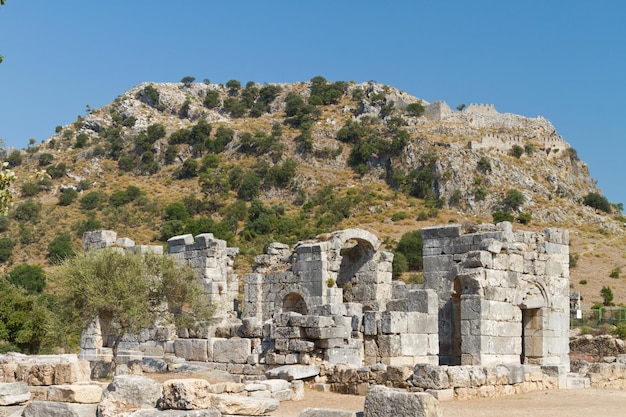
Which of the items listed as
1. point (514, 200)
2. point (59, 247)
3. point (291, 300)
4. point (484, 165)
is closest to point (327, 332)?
point (291, 300)

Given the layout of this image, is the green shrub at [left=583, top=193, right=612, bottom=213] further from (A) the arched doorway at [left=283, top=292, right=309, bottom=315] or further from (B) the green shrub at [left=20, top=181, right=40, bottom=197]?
(A) the arched doorway at [left=283, top=292, right=309, bottom=315]

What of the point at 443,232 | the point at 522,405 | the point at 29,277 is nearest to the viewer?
the point at 522,405

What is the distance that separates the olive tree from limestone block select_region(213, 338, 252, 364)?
284 cm

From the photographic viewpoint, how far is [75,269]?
1870 centimetres

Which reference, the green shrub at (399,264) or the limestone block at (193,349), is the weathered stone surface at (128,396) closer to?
the limestone block at (193,349)

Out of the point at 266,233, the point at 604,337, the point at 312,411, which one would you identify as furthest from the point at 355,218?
the point at 312,411

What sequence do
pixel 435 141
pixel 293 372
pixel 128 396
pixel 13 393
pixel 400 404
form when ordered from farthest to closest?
pixel 435 141, pixel 293 372, pixel 13 393, pixel 128 396, pixel 400 404

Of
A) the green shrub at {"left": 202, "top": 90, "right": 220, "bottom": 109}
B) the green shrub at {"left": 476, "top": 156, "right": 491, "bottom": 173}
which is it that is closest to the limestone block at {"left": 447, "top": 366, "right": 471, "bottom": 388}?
the green shrub at {"left": 476, "top": 156, "right": 491, "bottom": 173}

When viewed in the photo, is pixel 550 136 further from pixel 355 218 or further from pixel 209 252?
pixel 209 252

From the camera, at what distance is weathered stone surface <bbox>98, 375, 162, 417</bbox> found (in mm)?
9805

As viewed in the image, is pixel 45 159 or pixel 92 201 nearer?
pixel 92 201

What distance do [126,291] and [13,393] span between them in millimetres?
7066

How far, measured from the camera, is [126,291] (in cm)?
1814

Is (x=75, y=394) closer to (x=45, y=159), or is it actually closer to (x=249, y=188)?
(x=249, y=188)
